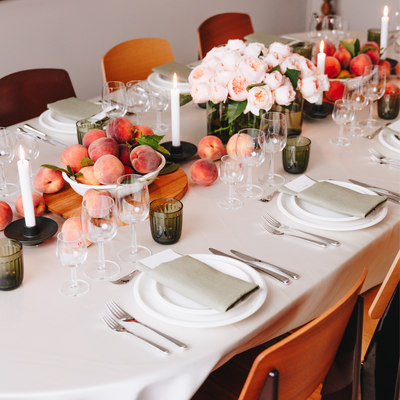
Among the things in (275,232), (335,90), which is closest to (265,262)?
(275,232)

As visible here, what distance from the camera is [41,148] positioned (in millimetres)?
1759

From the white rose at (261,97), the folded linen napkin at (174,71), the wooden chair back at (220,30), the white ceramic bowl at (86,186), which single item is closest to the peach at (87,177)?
the white ceramic bowl at (86,186)

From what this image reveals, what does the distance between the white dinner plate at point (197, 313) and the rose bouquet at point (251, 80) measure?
27.2 inches

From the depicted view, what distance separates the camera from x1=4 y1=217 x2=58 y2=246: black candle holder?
1203 millimetres

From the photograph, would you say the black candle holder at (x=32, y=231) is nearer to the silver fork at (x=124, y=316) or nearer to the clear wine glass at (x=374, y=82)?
the silver fork at (x=124, y=316)

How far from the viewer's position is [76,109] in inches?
76.4

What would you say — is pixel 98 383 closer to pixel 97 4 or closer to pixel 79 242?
pixel 79 242

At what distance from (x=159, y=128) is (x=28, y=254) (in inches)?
34.5

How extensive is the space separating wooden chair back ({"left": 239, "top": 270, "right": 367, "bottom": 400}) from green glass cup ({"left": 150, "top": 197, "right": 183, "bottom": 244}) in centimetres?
45

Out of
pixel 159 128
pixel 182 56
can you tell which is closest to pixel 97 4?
pixel 182 56

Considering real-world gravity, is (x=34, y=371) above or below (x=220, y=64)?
below

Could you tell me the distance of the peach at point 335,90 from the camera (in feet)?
7.00

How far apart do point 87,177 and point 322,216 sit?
638 mm

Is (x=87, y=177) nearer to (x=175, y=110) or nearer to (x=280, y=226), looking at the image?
(x=175, y=110)
